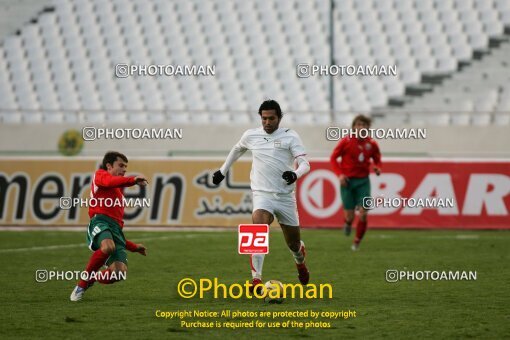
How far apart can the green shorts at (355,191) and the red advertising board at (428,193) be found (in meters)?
3.54

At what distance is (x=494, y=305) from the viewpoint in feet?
32.4

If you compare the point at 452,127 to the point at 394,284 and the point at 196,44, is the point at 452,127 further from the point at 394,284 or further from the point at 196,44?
the point at 394,284

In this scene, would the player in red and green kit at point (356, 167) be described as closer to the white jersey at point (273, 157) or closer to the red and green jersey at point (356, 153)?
the red and green jersey at point (356, 153)

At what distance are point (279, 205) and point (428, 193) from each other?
987cm

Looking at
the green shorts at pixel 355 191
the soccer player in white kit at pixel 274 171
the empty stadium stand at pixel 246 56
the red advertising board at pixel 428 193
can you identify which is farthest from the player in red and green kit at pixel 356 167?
the empty stadium stand at pixel 246 56

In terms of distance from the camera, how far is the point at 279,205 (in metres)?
10.5

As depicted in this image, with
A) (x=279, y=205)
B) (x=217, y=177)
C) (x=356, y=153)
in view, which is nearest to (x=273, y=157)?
(x=279, y=205)

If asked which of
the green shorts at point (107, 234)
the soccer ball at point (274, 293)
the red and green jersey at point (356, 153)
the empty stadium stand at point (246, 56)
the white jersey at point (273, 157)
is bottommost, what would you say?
the soccer ball at point (274, 293)

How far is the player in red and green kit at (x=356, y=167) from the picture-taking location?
52.5 feet

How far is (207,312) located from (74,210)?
438 inches

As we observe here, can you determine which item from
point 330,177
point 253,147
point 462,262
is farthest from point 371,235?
point 253,147

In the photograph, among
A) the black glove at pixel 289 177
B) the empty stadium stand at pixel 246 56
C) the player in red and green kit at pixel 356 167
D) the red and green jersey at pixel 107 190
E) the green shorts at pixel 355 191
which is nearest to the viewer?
the red and green jersey at pixel 107 190

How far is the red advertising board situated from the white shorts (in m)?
9.36

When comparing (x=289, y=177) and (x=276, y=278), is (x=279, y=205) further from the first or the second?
(x=276, y=278)
